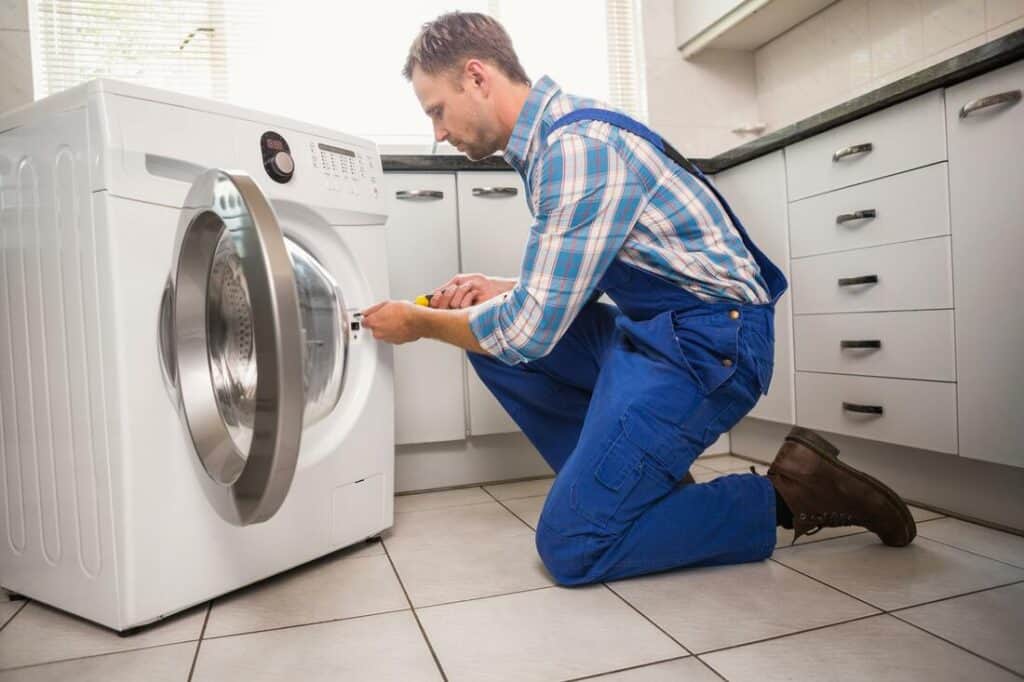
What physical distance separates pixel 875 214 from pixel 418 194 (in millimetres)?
1120

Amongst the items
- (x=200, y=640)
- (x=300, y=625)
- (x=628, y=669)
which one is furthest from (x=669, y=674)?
(x=200, y=640)

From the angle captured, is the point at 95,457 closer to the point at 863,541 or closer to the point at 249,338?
the point at 249,338

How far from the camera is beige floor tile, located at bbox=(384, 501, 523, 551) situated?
151 centimetres

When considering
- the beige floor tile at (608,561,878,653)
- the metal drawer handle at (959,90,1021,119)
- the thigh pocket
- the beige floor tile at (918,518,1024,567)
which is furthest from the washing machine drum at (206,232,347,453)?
the metal drawer handle at (959,90,1021,119)

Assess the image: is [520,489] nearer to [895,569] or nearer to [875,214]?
[895,569]

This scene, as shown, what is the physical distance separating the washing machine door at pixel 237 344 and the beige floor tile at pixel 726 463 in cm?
146

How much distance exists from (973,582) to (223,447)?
1202 millimetres

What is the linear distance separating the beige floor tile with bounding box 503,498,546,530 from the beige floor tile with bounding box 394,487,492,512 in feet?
0.29

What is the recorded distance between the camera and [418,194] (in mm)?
1889

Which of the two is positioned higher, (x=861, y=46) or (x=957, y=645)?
(x=861, y=46)

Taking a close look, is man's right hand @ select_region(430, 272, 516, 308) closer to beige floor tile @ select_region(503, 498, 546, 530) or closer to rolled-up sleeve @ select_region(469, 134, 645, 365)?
rolled-up sleeve @ select_region(469, 134, 645, 365)

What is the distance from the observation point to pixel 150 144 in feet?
3.48

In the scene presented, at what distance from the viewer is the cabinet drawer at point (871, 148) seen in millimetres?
1498

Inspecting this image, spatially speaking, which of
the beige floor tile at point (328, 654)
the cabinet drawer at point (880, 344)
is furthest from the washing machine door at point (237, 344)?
the cabinet drawer at point (880, 344)
